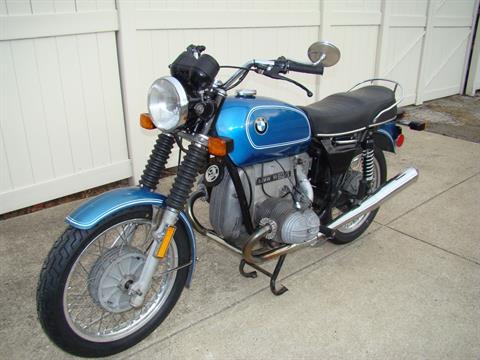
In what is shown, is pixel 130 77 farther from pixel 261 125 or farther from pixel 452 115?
pixel 452 115

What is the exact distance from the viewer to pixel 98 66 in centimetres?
341

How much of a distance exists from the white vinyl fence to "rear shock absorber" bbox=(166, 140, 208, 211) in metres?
1.85

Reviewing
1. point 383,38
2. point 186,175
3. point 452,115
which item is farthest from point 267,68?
point 452,115

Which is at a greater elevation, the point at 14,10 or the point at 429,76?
the point at 14,10

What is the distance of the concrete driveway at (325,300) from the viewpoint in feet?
6.65

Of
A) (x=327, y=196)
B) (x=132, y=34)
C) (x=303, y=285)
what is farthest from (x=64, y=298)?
(x=132, y=34)

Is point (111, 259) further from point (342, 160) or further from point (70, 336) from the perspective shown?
point (342, 160)

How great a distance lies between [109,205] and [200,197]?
24.9 inches

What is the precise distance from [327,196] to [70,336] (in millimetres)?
1503

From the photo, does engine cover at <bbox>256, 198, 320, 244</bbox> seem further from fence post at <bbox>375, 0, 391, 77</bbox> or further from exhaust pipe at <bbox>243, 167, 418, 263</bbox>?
fence post at <bbox>375, 0, 391, 77</bbox>

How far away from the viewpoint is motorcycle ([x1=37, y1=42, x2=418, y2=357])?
1785 mm

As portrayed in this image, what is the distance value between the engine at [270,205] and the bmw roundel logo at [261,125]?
0.22m

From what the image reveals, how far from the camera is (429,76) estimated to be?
709 centimetres

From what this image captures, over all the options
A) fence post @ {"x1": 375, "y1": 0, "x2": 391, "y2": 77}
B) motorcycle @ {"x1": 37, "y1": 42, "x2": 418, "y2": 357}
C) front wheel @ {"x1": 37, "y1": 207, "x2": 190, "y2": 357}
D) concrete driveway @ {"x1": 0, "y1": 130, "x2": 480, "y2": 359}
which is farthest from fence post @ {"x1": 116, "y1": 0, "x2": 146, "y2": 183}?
fence post @ {"x1": 375, "y1": 0, "x2": 391, "y2": 77}
